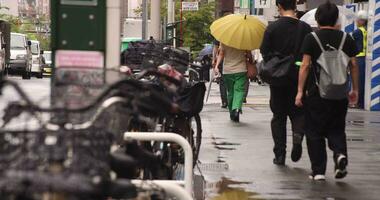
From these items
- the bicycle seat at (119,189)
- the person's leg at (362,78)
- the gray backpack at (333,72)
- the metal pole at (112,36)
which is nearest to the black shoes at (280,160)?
the gray backpack at (333,72)

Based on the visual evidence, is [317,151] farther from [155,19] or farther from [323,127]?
[155,19]

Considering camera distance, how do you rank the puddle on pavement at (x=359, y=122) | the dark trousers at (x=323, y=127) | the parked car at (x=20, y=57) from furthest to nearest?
1. the parked car at (x=20, y=57)
2. the puddle on pavement at (x=359, y=122)
3. the dark trousers at (x=323, y=127)

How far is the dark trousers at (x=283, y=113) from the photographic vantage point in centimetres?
861

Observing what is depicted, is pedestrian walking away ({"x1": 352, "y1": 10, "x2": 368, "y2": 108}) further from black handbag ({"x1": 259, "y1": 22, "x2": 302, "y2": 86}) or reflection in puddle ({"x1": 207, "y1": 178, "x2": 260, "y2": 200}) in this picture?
reflection in puddle ({"x1": 207, "y1": 178, "x2": 260, "y2": 200})

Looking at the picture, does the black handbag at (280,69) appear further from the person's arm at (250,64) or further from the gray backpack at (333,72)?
the person's arm at (250,64)

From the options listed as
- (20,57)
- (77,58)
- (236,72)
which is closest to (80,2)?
(77,58)

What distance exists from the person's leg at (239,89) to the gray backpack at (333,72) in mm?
5114

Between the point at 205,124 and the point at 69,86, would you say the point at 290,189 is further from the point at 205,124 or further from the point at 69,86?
the point at 205,124

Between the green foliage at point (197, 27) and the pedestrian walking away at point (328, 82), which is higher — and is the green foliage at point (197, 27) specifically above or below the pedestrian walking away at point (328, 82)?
below

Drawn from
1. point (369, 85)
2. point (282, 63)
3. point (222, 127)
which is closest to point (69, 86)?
point (282, 63)

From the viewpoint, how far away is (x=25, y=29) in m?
111

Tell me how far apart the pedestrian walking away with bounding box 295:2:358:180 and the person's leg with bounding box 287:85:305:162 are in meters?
0.69

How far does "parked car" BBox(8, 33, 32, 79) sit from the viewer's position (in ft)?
119

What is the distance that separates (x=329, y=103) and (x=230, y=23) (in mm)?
4317
